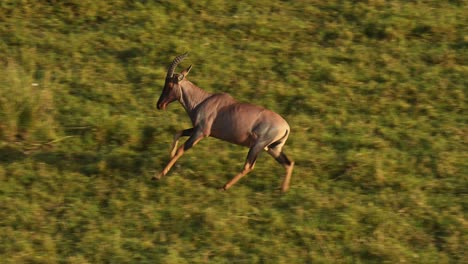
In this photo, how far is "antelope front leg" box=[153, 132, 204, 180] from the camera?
30.0 ft

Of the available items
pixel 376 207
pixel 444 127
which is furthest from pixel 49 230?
pixel 444 127

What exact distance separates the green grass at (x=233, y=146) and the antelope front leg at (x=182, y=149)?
13 centimetres

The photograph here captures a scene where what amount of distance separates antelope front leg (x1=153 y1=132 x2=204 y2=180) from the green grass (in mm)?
133

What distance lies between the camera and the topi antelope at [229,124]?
901cm

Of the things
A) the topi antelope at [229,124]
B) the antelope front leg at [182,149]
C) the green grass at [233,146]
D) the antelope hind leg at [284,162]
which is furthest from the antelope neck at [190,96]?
the antelope hind leg at [284,162]

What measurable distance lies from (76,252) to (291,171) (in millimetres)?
2702

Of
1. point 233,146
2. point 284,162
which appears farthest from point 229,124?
point 233,146

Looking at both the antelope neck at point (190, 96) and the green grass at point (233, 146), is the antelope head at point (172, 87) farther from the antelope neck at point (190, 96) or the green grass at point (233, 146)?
the green grass at point (233, 146)

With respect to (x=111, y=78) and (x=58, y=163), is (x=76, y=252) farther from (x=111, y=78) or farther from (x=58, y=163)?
(x=111, y=78)

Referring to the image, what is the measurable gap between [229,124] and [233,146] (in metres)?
1.33

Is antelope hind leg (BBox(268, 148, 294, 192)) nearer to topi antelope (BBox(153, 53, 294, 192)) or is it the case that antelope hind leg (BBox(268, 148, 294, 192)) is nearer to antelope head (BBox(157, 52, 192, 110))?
topi antelope (BBox(153, 53, 294, 192))

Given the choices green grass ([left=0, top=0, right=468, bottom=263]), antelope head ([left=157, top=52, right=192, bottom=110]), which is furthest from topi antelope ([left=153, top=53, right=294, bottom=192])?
green grass ([left=0, top=0, right=468, bottom=263])

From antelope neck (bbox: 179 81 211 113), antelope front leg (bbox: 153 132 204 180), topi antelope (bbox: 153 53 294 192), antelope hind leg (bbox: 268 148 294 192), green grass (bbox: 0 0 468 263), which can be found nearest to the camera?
green grass (bbox: 0 0 468 263)

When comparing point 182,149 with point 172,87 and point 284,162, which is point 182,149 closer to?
point 172,87
